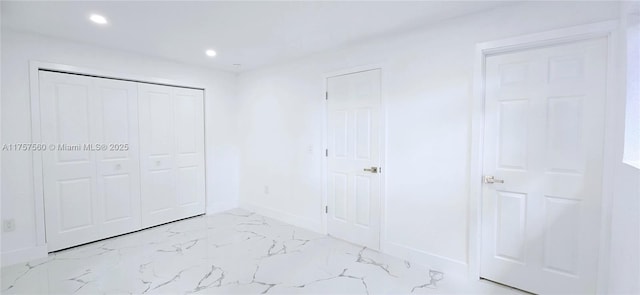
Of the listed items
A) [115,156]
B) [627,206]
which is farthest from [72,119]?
[627,206]

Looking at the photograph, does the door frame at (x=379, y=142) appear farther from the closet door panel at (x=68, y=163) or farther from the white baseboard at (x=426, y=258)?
the closet door panel at (x=68, y=163)

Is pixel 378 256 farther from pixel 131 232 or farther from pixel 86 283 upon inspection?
pixel 131 232

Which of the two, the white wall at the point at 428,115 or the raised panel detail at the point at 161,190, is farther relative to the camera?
the raised panel detail at the point at 161,190

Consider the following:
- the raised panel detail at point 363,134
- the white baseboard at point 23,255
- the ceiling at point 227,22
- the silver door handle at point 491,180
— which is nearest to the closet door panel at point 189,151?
the ceiling at point 227,22

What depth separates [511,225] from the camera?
225 centimetres

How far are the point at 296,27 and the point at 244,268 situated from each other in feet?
7.64

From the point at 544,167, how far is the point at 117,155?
439cm

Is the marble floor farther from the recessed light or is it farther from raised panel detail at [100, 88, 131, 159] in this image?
the recessed light

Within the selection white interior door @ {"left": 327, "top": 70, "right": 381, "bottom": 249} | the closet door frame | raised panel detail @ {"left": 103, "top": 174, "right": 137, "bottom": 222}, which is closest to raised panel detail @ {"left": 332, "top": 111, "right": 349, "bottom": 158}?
white interior door @ {"left": 327, "top": 70, "right": 381, "bottom": 249}

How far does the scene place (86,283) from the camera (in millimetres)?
2350

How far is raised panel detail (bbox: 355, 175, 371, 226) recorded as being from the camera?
307 centimetres

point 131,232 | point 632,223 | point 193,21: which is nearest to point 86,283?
point 131,232

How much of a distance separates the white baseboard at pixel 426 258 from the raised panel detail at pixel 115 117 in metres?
3.35

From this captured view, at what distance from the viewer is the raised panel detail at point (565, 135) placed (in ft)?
6.42
